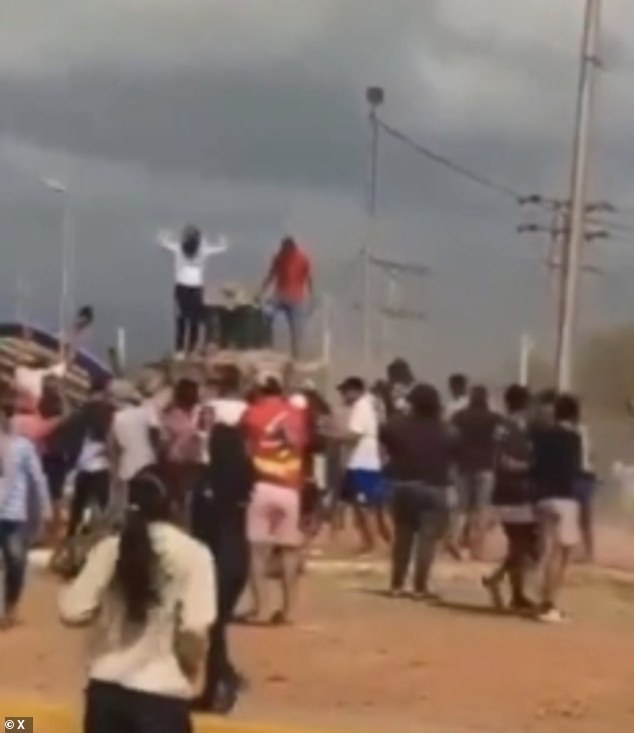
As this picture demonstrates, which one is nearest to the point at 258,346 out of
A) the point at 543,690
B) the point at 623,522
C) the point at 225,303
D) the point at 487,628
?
the point at 225,303

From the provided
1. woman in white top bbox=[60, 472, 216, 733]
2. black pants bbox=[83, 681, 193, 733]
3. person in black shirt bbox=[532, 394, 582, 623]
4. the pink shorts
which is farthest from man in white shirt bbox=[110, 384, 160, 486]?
black pants bbox=[83, 681, 193, 733]

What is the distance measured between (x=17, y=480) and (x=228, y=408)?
154 cm

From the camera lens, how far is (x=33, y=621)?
1817cm

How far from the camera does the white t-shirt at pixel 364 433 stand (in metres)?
23.7

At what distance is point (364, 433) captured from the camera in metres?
23.8

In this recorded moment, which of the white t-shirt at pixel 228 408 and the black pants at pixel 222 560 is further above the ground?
the white t-shirt at pixel 228 408

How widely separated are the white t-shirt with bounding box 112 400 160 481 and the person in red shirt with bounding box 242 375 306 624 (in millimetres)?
2005

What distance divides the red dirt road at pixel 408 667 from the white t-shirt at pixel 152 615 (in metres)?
3.89

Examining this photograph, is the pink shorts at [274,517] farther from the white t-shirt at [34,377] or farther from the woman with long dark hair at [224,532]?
the white t-shirt at [34,377]

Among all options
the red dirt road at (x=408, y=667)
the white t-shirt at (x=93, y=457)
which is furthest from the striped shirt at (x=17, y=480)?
the white t-shirt at (x=93, y=457)

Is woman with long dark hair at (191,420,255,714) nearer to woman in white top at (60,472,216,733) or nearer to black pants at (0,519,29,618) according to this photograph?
black pants at (0,519,29,618)

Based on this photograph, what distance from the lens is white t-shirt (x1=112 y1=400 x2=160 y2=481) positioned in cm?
1984

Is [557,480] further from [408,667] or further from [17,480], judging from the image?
[17,480]

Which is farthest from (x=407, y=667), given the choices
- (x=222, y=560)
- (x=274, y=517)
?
(x=222, y=560)
